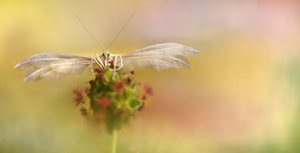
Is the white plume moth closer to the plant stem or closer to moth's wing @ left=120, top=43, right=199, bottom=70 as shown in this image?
moth's wing @ left=120, top=43, right=199, bottom=70

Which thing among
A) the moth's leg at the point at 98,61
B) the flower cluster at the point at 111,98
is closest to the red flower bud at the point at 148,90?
the flower cluster at the point at 111,98

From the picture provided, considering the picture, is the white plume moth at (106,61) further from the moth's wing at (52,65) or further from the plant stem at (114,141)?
the plant stem at (114,141)

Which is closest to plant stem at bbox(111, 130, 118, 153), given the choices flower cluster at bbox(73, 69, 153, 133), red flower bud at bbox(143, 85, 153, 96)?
flower cluster at bbox(73, 69, 153, 133)

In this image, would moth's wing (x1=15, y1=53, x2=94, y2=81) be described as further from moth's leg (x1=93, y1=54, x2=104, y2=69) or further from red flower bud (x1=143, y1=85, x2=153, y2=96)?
red flower bud (x1=143, y1=85, x2=153, y2=96)

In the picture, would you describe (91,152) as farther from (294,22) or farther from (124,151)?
(294,22)

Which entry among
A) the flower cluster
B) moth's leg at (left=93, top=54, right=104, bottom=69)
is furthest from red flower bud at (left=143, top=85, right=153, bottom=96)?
moth's leg at (left=93, top=54, right=104, bottom=69)

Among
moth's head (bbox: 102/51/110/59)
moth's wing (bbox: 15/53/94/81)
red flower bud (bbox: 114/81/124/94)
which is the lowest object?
red flower bud (bbox: 114/81/124/94)

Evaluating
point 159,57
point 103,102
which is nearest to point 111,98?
point 103,102

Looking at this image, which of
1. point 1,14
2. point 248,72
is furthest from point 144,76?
point 1,14

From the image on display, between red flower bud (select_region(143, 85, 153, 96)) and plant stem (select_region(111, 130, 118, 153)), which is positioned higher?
red flower bud (select_region(143, 85, 153, 96))
